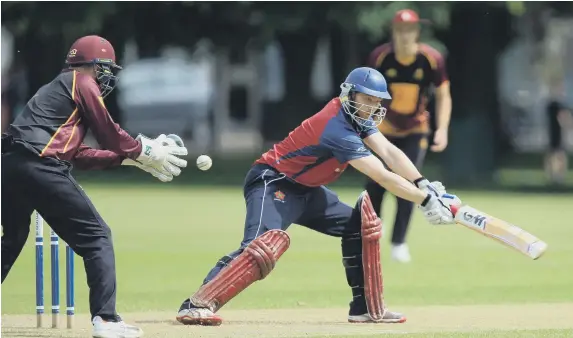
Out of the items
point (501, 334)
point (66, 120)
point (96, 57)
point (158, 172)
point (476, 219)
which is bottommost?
point (501, 334)

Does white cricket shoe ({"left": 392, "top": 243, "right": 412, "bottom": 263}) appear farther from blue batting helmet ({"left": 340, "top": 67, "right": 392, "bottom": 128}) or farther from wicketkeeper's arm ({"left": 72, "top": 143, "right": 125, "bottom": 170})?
wicketkeeper's arm ({"left": 72, "top": 143, "right": 125, "bottom": 170})

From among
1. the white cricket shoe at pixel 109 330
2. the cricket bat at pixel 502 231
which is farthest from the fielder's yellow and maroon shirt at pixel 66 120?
the cricket bat at pixel 502 231

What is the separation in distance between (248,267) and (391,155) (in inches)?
50.2

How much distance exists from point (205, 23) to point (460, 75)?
502 centimetres

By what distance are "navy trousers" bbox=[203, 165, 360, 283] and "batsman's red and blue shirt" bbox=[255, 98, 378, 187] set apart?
0.08m

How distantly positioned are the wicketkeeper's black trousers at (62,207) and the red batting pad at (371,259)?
1.78m

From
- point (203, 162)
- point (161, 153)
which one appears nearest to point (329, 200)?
point (203, 162)

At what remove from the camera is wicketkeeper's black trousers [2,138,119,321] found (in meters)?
7.81

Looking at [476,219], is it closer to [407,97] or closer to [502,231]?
[502,231]

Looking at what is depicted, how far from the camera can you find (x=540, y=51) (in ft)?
140

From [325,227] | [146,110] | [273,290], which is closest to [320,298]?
[273,290]

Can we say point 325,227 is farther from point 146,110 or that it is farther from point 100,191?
point 146,110

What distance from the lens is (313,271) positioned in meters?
12.2

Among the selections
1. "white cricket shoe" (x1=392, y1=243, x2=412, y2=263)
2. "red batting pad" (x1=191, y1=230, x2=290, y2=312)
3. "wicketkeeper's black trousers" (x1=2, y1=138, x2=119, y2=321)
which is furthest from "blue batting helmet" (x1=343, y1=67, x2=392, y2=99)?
"white cricket shoe" (x1=392, y1=243, x2=412, y2=263)
